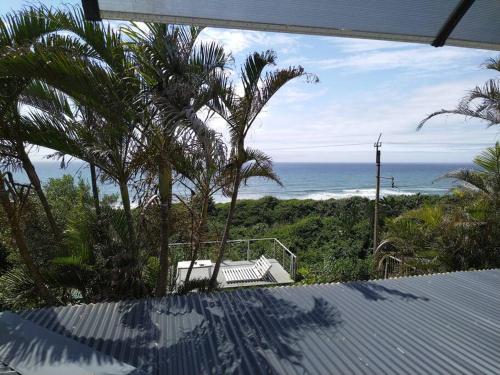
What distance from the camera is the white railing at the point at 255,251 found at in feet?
27.9

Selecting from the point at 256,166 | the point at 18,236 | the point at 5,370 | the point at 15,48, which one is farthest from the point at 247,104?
the point at 5,370

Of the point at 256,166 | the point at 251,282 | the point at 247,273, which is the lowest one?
the point at 251,282

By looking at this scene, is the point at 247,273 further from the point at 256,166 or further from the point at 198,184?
the point at 198,184

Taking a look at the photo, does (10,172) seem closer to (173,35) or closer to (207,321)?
(173,35)

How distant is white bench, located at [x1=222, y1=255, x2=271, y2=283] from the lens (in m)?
9.52

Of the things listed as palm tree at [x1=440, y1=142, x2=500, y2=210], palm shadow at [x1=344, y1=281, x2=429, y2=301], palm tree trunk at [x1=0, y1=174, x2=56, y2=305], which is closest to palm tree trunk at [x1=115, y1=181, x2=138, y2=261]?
palm tree trunk at [x1=0, y1=174, x2=56, y2=305]

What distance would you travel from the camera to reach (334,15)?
1823 mm

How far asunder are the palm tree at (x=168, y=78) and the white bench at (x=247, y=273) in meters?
5.21

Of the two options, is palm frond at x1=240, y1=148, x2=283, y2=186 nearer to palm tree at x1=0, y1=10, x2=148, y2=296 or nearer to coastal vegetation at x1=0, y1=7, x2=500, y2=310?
A: coastal vegetation at x1=0, y1=7, x2=500, y2=310

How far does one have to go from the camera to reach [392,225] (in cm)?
772

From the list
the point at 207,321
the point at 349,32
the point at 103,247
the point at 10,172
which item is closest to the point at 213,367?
the point at 207,321

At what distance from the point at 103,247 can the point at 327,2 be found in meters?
4.28

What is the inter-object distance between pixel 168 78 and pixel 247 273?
701 cm

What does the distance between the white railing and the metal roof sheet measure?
4367 mm
